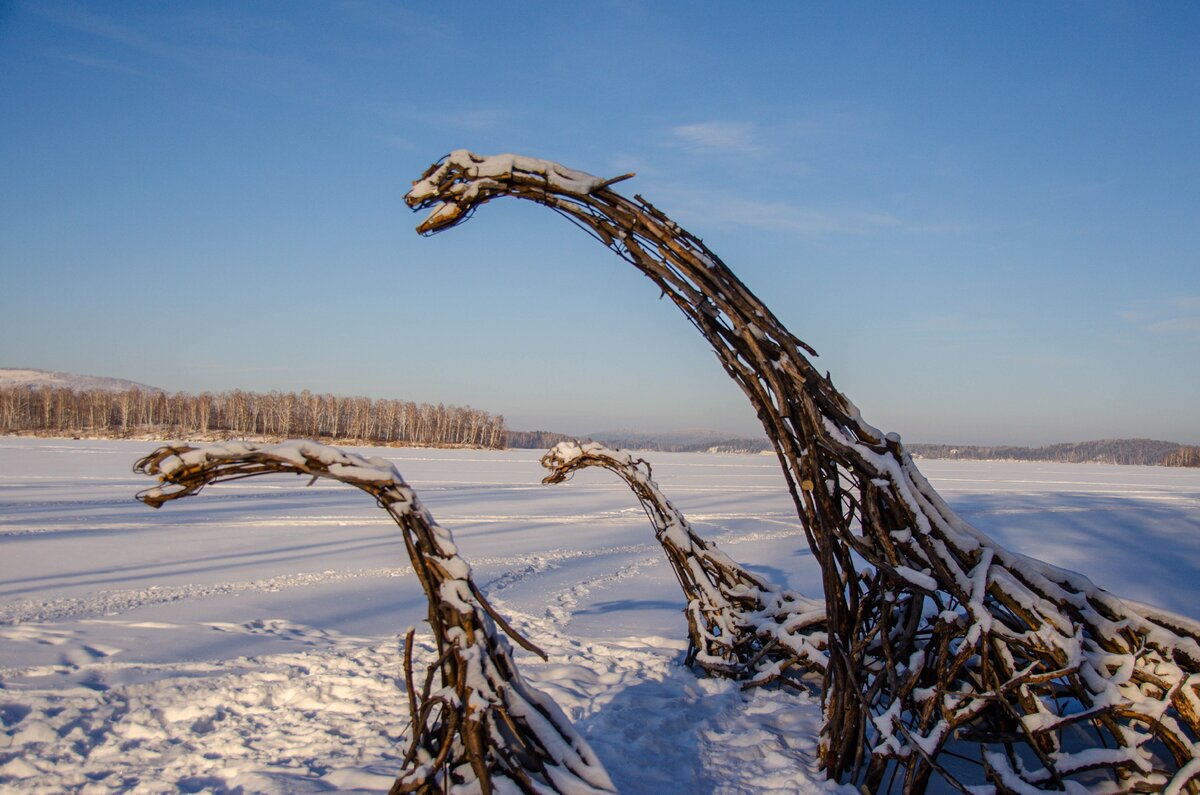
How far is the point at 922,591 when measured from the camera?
214 cm

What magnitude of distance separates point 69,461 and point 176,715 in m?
21.1

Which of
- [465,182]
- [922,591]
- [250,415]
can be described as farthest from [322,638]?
[250,415]

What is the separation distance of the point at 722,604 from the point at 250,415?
253ft

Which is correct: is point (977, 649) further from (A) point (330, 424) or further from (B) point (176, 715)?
(A) point (330, 424)

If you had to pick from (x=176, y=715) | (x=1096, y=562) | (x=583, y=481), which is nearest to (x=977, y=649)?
(x=176, y=715)

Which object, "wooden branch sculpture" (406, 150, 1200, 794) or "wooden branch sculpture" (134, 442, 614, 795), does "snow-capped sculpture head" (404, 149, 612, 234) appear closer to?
"wooden branch sculpture" (406, 150, 1200, 794)

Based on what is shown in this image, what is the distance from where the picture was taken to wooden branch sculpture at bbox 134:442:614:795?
1438mm

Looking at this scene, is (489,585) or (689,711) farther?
(489,585)

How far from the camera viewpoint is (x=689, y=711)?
299cm

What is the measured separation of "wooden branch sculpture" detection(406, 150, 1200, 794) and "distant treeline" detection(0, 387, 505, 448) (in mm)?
66198

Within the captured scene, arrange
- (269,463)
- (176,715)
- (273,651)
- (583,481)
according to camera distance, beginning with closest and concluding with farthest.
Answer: (269,463) → (176,715) → (273,651) → (583,481)

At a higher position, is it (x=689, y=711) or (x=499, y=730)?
(x=499, y=730)

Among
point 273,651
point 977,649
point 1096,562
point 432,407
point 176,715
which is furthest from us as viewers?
point 432,407

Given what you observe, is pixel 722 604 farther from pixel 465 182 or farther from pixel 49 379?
pixel 49 379
